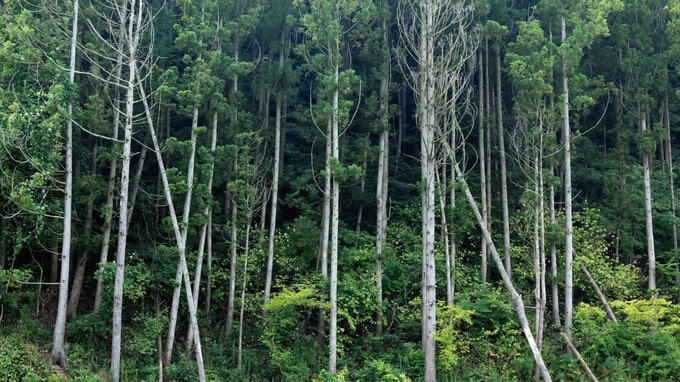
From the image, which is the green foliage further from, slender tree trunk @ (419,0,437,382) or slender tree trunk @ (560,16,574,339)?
slender tree trunk @ (560,16,574,339)

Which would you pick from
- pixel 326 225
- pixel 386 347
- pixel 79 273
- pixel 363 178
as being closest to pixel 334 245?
pixel 326 225

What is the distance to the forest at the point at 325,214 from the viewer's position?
1273 cm

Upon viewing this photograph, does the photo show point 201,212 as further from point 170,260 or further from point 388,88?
point 388,88

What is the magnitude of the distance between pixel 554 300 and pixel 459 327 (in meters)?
3.41

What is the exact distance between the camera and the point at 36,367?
458 inches

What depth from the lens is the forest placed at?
1273 centimetres

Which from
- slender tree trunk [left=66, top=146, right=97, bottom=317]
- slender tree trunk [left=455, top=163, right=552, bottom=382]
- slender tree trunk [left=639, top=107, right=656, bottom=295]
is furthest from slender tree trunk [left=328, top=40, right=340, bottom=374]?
slender tree trunk [left=639, top=107, right=656, bottom=295]

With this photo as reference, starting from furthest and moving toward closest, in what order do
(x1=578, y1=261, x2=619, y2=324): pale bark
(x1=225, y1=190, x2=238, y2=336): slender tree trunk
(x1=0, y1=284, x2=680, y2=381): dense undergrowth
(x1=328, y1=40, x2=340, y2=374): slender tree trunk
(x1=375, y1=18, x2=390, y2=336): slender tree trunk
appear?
1. (x1=225, y1=190, x2=238, y2=336): slender tree trunk
2. (x1=375, y1=18, x2=390, y2=336): slender tree trunk
3. (x1=578, y1=261, x2=619, y2=324): pale bark
4. (x1=328, y1=40, x2=340, y2=374): slender tree trunk
5. (x1=0, y1=284, x2=680, y2=381): dense undergrowth

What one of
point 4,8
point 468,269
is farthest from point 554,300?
point 4,8

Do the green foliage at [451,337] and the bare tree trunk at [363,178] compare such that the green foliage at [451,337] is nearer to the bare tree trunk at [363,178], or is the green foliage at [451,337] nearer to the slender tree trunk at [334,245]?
the slender tree trunk at [334,245]

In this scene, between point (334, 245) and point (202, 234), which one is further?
point (202, 234)

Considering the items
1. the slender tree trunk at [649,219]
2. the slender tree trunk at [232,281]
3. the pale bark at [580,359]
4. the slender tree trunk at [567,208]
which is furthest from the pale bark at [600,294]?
the slender tree trunk at [232,281]

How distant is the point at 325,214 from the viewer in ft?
49.0

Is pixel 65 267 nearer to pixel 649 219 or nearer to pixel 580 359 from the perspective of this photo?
pixel 580 359
